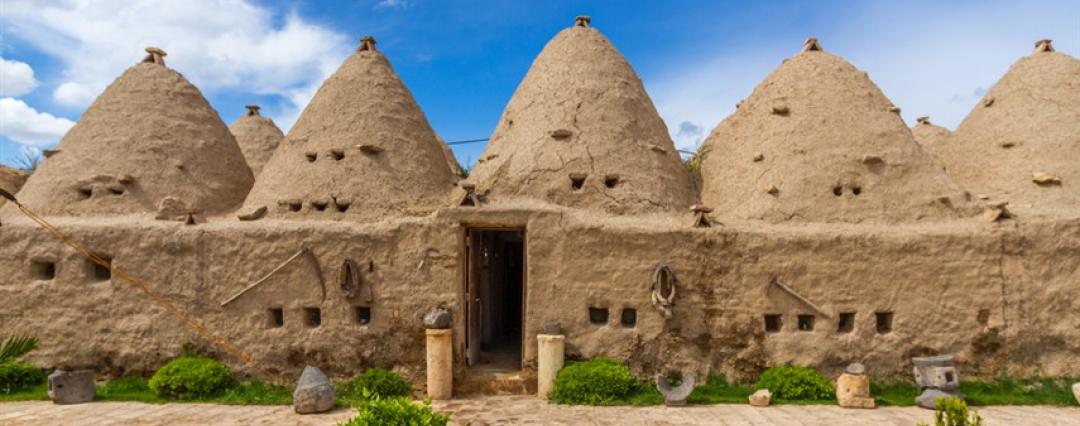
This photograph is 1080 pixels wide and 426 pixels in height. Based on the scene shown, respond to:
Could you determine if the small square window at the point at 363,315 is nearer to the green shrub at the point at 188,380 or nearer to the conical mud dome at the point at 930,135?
the green shrub at the point at 188,380

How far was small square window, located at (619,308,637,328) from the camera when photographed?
38.1ft

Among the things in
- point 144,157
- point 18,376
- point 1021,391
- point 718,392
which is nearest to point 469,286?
point 718,392

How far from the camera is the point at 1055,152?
1370 cm

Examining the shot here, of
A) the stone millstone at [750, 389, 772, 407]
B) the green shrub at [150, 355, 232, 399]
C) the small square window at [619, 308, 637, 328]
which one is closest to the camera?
the stone millstone at [750, 389, 772, 407]

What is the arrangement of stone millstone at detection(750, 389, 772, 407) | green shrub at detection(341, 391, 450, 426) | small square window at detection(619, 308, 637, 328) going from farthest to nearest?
small square window at detection(619, 308, 637, 328) → stone millstone at detection(750, 389, 772, 407) → green shrub at detection(341, 391, 450, 426)

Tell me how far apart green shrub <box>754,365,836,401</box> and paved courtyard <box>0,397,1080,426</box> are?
1.00ft

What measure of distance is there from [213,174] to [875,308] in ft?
44.8

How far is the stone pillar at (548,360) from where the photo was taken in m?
11.1

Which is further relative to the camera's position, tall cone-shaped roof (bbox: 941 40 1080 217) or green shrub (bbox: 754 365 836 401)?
tall cone-shaped roof (bbox: 941 40 1080 217)

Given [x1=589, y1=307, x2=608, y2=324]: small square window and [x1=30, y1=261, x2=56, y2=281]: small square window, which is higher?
[x1=30, y1=261, x2=56, y2=281]: small square window

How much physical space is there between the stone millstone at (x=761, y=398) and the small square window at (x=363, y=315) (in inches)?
270

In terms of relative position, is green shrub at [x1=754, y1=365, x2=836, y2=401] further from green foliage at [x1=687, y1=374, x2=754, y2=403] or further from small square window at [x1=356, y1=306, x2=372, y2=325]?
small square window at [x1=356, y1=306, x2=372, y2=325]

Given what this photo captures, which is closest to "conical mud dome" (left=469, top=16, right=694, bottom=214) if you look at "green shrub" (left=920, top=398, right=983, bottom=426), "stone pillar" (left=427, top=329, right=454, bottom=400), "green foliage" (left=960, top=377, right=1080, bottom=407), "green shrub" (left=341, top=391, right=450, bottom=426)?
"stone pillar" (left=427, top=329, right=454, bottom=400)

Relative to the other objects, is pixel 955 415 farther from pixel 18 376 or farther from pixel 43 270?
pixel 43 270
